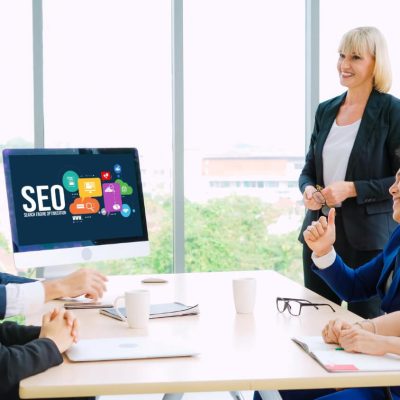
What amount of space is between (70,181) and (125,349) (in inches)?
39.9

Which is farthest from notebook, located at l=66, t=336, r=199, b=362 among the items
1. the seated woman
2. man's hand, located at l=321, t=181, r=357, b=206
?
man's hand, located at l=321, t=181, r=357, b=206

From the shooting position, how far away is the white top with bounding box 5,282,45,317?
2.11 meters

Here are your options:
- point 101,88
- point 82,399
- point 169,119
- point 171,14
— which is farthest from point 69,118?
point 82,399

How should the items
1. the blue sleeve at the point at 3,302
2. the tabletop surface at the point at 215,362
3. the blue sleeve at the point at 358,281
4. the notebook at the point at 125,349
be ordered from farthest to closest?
the blue sleeve at the point at 358,281 < the blue sleeve at the point at 3,302 < the notebook at the point at 125,349 < the tabletop surface at the point at 215,362

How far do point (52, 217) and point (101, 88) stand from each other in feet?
6.16

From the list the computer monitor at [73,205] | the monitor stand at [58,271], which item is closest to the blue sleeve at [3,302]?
the computer monitor at [73,205]

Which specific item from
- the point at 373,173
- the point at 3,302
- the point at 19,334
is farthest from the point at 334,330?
the point at 373,173

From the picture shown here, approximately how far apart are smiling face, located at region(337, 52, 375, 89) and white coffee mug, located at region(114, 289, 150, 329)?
175 centimetres

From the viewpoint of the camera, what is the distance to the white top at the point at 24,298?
2.11 metres

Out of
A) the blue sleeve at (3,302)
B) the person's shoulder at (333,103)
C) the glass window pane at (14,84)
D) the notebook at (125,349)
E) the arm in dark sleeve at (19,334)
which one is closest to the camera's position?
the notebook at (125,349)

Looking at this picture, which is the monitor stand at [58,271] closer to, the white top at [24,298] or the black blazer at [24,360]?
the white top at [24,298]

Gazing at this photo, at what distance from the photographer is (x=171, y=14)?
4.37 metres

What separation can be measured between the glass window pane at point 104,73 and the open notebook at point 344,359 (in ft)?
8.88

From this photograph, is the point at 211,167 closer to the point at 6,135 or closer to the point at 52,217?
the point at 6,135
